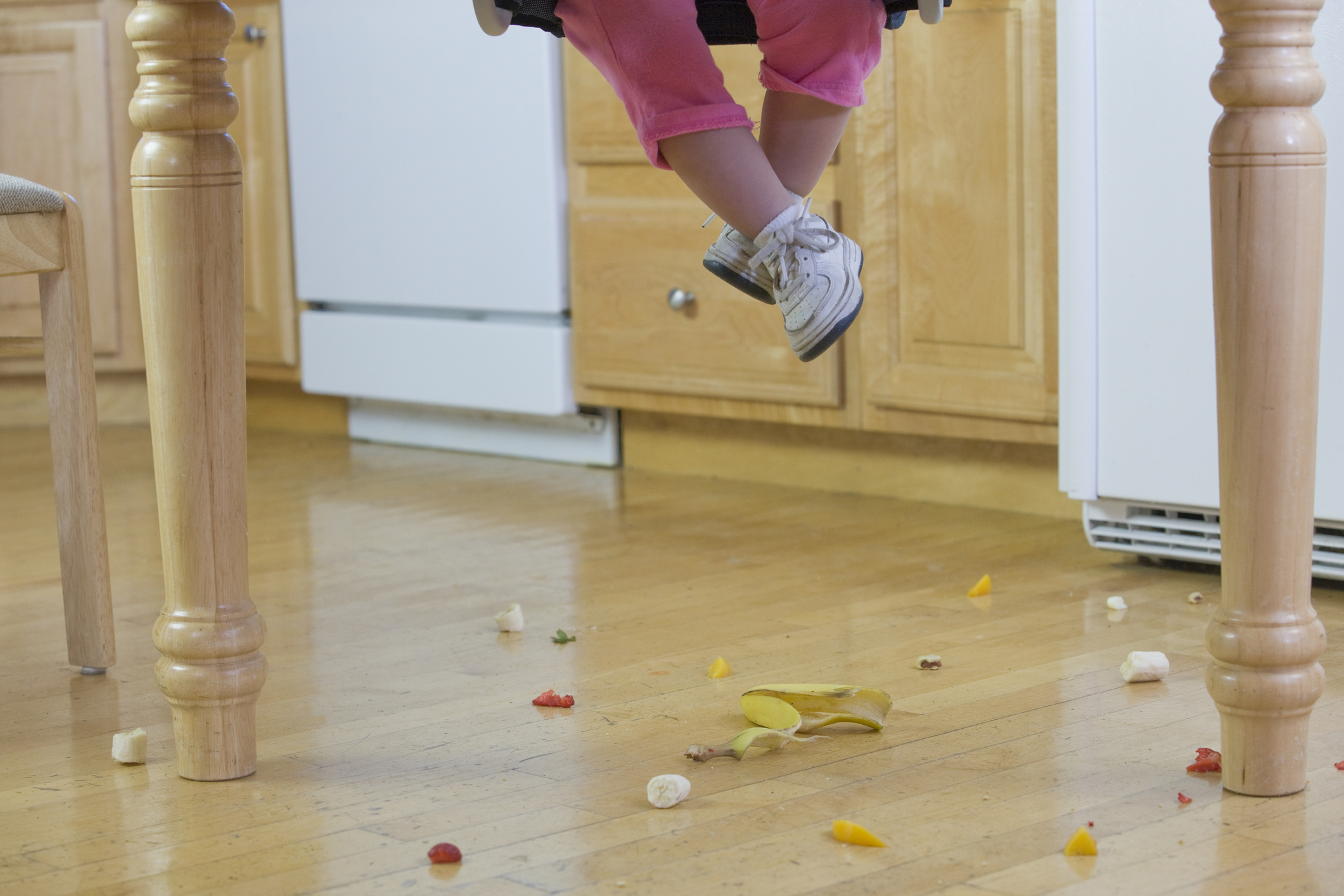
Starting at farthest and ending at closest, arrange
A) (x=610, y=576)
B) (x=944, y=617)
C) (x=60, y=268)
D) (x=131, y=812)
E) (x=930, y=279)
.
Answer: (x=930, y=279) < (x=610, y=576) < (x=944, y=617) < (x=60, y=268) < (x=131, y=812)

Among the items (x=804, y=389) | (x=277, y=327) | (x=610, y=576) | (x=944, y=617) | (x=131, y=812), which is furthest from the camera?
(x=277, y=327)

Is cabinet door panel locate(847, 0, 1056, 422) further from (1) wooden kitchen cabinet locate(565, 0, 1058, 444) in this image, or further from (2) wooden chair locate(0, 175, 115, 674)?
(2) wooden chair locate(0, 175, 115, 674)

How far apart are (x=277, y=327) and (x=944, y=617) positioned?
1948 millimetres

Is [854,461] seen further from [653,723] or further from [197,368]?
[197,368]

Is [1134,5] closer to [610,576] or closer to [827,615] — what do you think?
[827,615]

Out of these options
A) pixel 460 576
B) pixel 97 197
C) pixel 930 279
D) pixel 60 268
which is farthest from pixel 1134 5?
pixel 97 197

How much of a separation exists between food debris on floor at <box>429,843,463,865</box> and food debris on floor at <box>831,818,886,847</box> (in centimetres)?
25

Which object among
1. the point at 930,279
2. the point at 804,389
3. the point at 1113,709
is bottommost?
the point at 1113,709

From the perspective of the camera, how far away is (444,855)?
1.04 meters

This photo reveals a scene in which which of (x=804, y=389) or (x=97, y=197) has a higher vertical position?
(x=97, y=197)

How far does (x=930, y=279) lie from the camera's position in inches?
89.0

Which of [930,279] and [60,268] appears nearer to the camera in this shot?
[60,268]

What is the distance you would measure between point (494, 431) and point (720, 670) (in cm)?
160

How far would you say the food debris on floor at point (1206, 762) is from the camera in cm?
118
